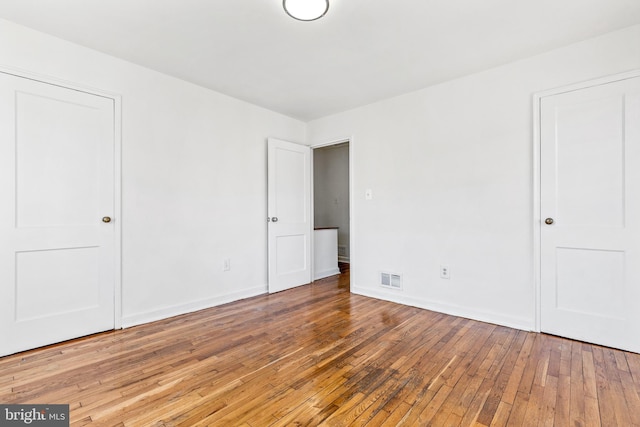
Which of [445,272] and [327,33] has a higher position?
[327,33]

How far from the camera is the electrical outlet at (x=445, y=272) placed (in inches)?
123

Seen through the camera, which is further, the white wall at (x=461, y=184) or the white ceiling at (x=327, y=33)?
the white wall at (x=461, y=184)

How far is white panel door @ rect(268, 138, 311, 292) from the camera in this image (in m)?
3.94

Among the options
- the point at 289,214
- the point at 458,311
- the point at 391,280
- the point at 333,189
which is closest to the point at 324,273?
the point at 289,214

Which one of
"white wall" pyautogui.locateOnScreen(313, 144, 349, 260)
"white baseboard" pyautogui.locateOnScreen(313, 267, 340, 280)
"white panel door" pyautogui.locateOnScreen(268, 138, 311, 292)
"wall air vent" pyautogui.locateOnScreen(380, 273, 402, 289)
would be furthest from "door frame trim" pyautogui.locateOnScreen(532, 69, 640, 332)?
"white wall" pyautogui.locateOnScreen(313, 144, 349, 260)

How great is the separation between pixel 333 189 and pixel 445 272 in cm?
387

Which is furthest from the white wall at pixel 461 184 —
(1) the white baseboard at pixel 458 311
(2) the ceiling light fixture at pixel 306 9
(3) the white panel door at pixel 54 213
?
(3) the white panel door at pixel 54 213

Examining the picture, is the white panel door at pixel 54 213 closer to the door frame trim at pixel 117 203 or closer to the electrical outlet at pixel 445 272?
the door frame trim at pixel 117 203

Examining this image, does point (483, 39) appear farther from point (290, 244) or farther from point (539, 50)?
point (290, 244)

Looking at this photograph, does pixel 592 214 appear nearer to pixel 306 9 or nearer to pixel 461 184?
pixel 461 184

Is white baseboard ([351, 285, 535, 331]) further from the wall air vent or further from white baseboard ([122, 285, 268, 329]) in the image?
white baseboard ([122, 285, 268, 329])

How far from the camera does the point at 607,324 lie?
2320 millimetres

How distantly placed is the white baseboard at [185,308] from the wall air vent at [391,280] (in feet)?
4.92

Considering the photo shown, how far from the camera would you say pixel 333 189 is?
6.70 meters
